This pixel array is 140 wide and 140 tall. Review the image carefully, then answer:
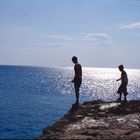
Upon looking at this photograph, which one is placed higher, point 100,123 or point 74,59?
point 74,59

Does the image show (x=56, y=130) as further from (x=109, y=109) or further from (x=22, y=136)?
(x=22, y=136)

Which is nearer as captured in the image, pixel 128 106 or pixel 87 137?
pixel 87 137

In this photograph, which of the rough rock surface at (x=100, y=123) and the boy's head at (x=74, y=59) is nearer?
the rough rock surface at (x=100, y=123)

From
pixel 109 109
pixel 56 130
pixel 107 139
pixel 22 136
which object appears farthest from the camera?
pixel 22 136

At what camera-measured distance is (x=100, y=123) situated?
58.0 ft

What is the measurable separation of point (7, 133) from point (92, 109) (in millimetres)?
12497

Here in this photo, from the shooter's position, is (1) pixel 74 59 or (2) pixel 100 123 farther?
(1) pixel 74 59

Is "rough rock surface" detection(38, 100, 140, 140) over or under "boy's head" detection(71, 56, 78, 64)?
under

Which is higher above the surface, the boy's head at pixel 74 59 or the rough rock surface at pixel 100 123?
the boy's head at pixel 74 59

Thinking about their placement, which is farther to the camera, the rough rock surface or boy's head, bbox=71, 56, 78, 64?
boy's head, bbox=71, 56, 78, 64

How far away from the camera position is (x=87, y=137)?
48.1ft

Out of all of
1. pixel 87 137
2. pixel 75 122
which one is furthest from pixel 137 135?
pixel 75 122

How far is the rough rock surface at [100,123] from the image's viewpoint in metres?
15.2

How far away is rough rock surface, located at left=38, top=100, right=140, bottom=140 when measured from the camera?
1523 cm
